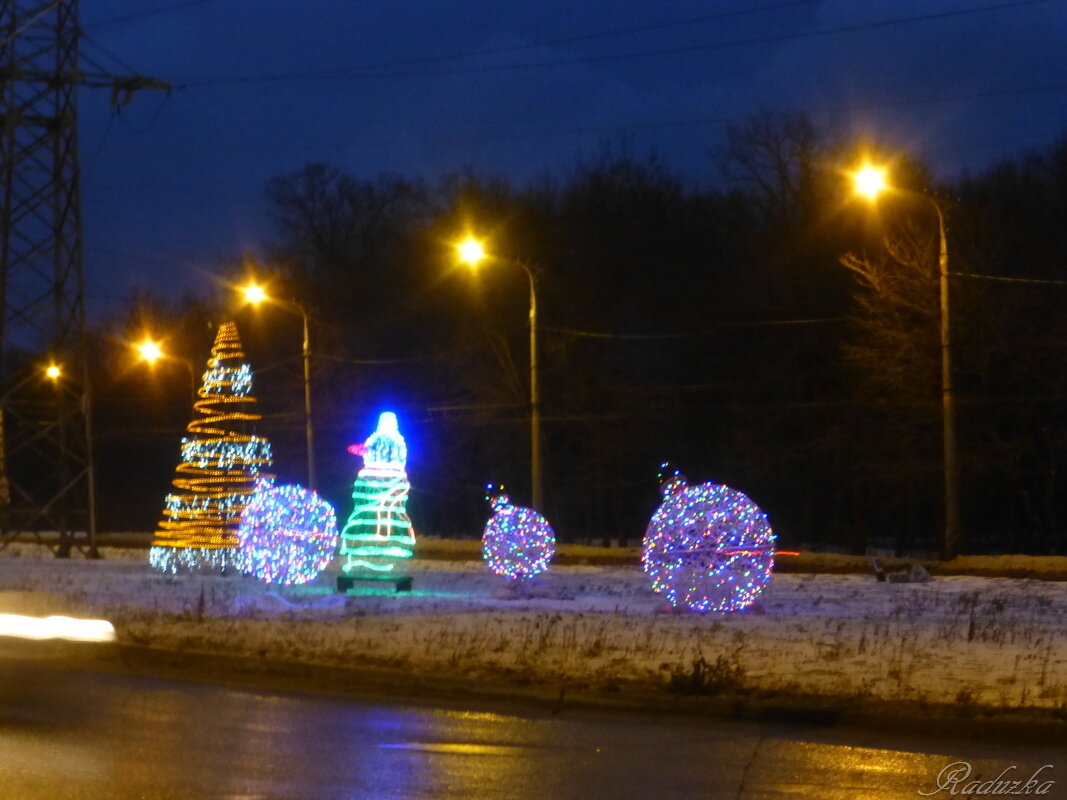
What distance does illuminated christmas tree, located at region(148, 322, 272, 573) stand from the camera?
29516 millimetres

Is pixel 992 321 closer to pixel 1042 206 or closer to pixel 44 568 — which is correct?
pixel 1042 206

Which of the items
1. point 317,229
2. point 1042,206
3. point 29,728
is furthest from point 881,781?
point 317,229

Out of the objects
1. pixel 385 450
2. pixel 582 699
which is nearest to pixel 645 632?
pixel 582 699

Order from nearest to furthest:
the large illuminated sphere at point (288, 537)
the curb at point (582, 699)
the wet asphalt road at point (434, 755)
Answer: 1. the wet asphalt road at point (434, 755)
2. the curb at point (582, 699)
3. the large illuminated sphere at point (288, 537)

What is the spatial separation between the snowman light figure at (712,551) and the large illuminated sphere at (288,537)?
287 inches

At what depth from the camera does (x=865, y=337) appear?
3919cm

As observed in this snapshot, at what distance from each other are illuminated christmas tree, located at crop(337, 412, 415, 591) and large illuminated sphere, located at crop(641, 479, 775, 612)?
22.5ft

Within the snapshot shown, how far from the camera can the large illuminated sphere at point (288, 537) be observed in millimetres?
22891

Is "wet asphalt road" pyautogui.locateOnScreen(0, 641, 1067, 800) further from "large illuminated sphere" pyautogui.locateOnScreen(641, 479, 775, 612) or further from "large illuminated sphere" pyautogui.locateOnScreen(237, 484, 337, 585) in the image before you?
"large illuminated sphere" pyautogui.locateOnScreen(237, 484, 337, 585)

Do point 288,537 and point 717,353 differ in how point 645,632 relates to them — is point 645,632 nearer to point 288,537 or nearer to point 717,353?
point 288,537

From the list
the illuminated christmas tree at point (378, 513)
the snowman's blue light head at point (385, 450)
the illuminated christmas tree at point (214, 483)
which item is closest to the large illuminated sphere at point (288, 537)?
the illuminated christmas tree at point (378, 513)

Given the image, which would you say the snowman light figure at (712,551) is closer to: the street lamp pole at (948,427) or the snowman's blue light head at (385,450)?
the snowman's blue light head at (385,450)

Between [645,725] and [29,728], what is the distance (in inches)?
192

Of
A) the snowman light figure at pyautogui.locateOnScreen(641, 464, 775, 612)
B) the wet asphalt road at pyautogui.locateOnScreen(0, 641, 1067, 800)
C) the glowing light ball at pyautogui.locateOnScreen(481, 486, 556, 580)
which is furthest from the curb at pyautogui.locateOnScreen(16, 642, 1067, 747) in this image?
the glowing light ball at pyautogui.locateOnScreen(481, 486, 556, 580)
